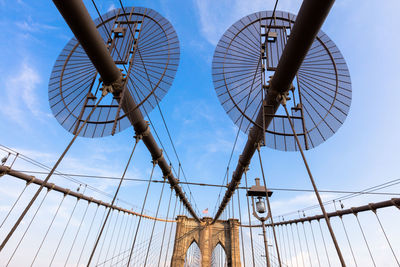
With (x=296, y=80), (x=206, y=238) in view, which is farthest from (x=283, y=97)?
(x=206, y=238)

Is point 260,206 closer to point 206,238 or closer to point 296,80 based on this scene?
point 296,80

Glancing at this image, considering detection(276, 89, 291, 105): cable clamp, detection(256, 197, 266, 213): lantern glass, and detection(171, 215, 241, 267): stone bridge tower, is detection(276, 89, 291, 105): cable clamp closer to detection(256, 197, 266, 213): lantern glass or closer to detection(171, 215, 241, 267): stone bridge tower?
detection(256, 197, 266, 213): lantern glass

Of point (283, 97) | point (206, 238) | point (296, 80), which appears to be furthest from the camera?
point (206, 238)

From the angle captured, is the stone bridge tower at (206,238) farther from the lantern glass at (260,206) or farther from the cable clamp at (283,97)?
the cable clamp at (283,97)

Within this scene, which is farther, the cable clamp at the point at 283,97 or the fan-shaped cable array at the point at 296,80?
the fan-shaped cable array at the point at 296,80

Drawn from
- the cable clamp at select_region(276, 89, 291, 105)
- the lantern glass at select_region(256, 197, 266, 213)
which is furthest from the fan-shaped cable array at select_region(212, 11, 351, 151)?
the lantern glass at select_region(256, 197, 266, 213)

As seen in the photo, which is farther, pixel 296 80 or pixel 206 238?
pixel 206 238

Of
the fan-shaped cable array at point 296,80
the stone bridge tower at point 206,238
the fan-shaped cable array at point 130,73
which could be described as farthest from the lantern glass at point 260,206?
the stone bridge tower at point 206,238

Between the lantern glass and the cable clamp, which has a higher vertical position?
the cable clamp

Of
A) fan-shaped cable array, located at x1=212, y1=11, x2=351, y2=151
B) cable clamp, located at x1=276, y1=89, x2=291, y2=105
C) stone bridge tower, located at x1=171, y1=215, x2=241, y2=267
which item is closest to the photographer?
cable clamp, located at x1=276, y1=89, x2=291, y2=105

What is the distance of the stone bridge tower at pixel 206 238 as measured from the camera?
2897cm

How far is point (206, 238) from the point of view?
31281 millimetres

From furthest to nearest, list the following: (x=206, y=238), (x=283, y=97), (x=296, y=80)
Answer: (x=206, y=238) → (x=296, y=80) → (x=283, y=97)

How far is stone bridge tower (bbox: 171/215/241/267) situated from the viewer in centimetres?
2897
